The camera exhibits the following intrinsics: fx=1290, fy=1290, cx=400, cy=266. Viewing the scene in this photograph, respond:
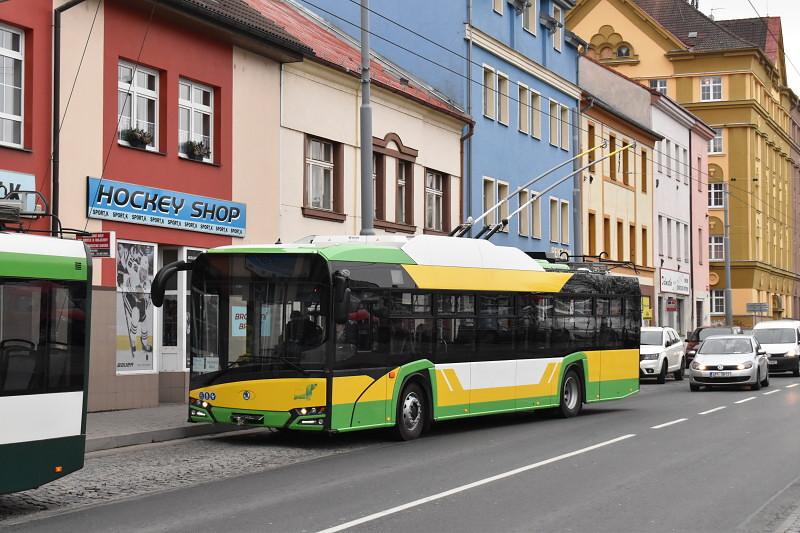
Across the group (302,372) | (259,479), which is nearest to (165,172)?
(302,372)

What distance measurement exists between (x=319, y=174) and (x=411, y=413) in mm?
11848

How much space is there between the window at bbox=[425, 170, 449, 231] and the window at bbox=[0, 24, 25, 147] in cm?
1635

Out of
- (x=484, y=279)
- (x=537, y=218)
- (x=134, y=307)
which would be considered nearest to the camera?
(x=484, y=279)

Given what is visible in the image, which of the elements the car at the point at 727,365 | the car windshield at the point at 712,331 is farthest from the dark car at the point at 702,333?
the car at the point at 727,365

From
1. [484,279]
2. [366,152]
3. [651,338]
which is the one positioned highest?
[366,152]

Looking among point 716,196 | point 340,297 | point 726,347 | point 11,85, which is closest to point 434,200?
point 726,347

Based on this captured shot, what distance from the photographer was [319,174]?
29266mm

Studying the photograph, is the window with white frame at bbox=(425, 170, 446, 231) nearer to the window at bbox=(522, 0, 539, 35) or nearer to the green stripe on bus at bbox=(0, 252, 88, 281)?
the window at bbox=(522, 0, 539, 35)

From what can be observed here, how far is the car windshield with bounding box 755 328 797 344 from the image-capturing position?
4338 centimetres

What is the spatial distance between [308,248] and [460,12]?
22.7 metres

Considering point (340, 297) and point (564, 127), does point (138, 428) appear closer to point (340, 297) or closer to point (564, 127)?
point (340, 297)

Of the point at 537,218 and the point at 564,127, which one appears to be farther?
the point at 564,127

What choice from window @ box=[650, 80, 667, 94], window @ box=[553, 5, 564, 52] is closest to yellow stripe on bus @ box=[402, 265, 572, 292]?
window @ box=[553, 5, 564, 52]

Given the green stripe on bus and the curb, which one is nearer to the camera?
the green stripe on bus
